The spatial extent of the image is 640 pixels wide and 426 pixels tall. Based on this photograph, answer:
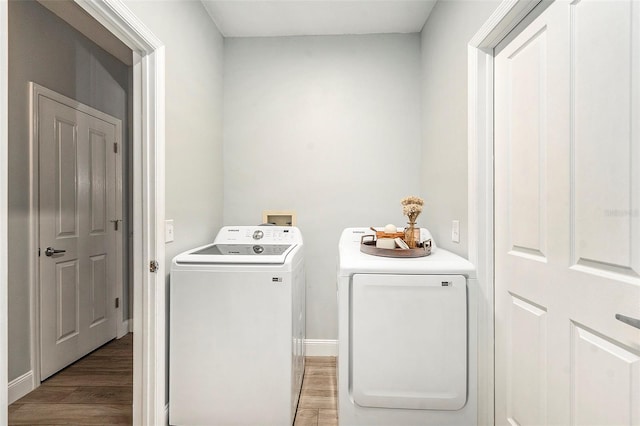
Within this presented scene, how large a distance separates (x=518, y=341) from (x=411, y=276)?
0.49 m

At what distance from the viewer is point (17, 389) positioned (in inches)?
82.4

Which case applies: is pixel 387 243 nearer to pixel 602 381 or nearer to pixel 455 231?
pixel 455 231

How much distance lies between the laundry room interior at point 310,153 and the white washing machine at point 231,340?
0.08 meters

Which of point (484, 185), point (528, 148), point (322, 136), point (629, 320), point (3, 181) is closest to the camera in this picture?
point (629, 320)

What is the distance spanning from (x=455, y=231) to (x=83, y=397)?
2441mm

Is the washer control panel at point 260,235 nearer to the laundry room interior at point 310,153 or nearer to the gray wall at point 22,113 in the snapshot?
the laundry room interior at point 310,153

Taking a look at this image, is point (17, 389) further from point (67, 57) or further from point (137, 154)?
point (67, 57)

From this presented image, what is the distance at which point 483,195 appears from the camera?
5.33 feet

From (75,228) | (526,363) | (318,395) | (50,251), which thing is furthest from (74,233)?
(526,363)

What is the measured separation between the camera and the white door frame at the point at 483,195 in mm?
1581

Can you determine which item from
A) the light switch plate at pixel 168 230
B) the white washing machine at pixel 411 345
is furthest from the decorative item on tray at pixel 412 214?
A: the light switch plate at pixel 168 230

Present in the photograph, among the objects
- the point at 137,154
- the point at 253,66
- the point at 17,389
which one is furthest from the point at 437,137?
the point at 17,389

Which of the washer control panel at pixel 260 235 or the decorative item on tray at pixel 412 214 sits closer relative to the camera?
the decorative item on tray at pixel 412 214

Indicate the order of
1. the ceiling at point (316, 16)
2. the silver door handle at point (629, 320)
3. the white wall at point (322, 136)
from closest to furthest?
the silver door handle at point (629, 320)
the ceiling at point (316, 16)
the white wall at point (322, 136)
